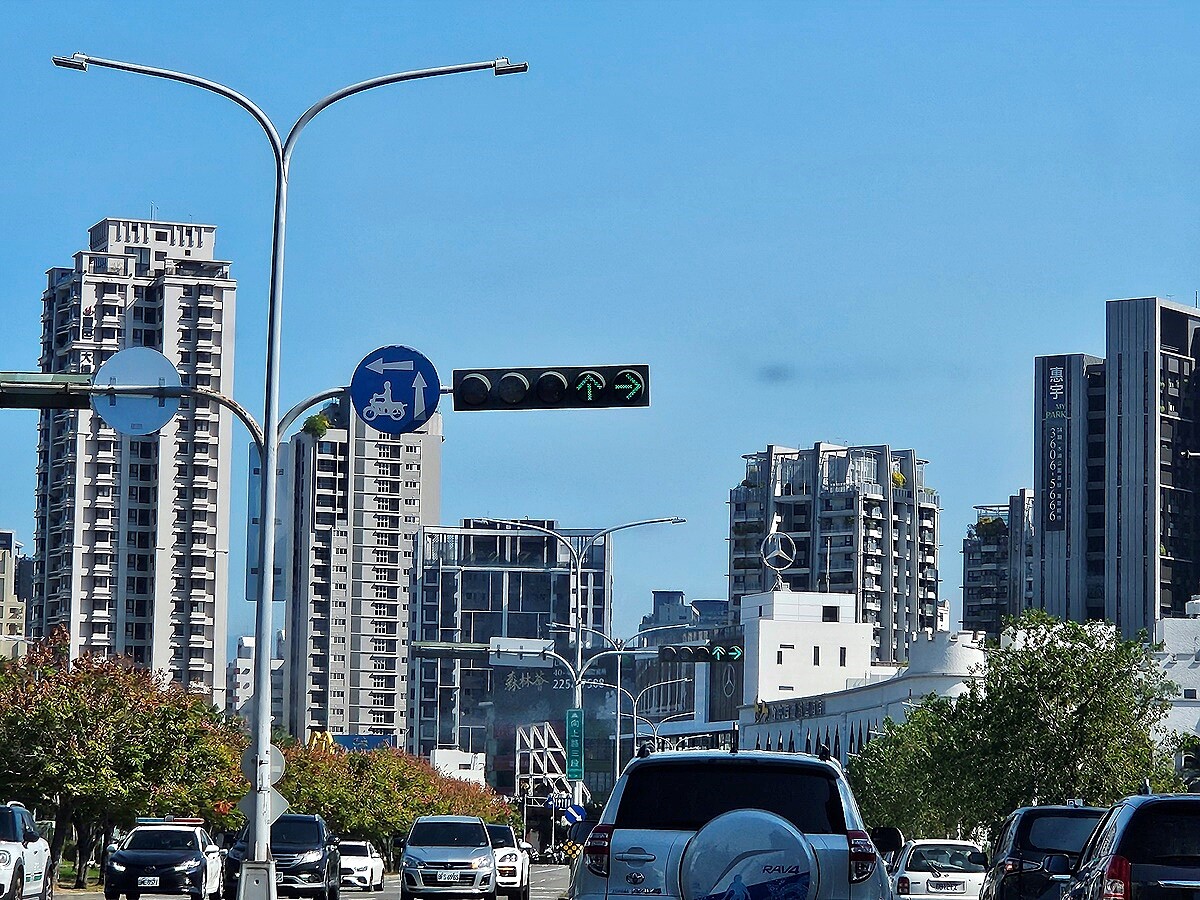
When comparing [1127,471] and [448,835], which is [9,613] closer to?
[1127,471]

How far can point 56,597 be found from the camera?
162875 millimetres

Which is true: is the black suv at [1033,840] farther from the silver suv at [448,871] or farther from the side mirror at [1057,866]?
the silver suv at [448,871]

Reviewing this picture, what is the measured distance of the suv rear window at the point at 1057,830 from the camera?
21.9 metres

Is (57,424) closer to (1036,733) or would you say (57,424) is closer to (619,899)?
(1036,733)

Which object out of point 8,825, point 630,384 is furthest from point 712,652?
point 630,384

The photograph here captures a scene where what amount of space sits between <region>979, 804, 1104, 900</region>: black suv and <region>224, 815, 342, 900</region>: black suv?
17743 millimetres

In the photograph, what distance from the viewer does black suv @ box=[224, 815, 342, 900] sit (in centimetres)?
3731

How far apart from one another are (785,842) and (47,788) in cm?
4575

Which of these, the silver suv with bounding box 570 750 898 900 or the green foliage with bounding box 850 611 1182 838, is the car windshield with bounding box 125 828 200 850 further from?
the silver suv with bounding box 570 750 898 900

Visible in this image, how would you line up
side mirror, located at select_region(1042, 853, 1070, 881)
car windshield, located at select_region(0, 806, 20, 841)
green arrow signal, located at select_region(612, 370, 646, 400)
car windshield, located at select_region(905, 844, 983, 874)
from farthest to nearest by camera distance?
car windshield, located at select_region(905, 844, 983, 874) → car windshield, located at select_region(0, 806, 20, 841) → green arrow signal, located at select_region(612, 370, 646, 400) → side mirror, located at select_region(1042, 853, 1070, 881)

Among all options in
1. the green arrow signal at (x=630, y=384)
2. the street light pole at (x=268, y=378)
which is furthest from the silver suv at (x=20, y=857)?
the green arrow signal at (x=630, y=384)

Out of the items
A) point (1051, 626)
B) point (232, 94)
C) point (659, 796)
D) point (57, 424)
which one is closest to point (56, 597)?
point (57, 424)

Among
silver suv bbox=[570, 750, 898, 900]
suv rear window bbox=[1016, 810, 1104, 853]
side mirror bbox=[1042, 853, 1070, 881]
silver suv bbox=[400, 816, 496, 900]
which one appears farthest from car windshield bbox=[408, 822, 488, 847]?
silver suv bbox=[570, 750, 898, 900]

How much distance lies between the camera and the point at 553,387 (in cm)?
2362
